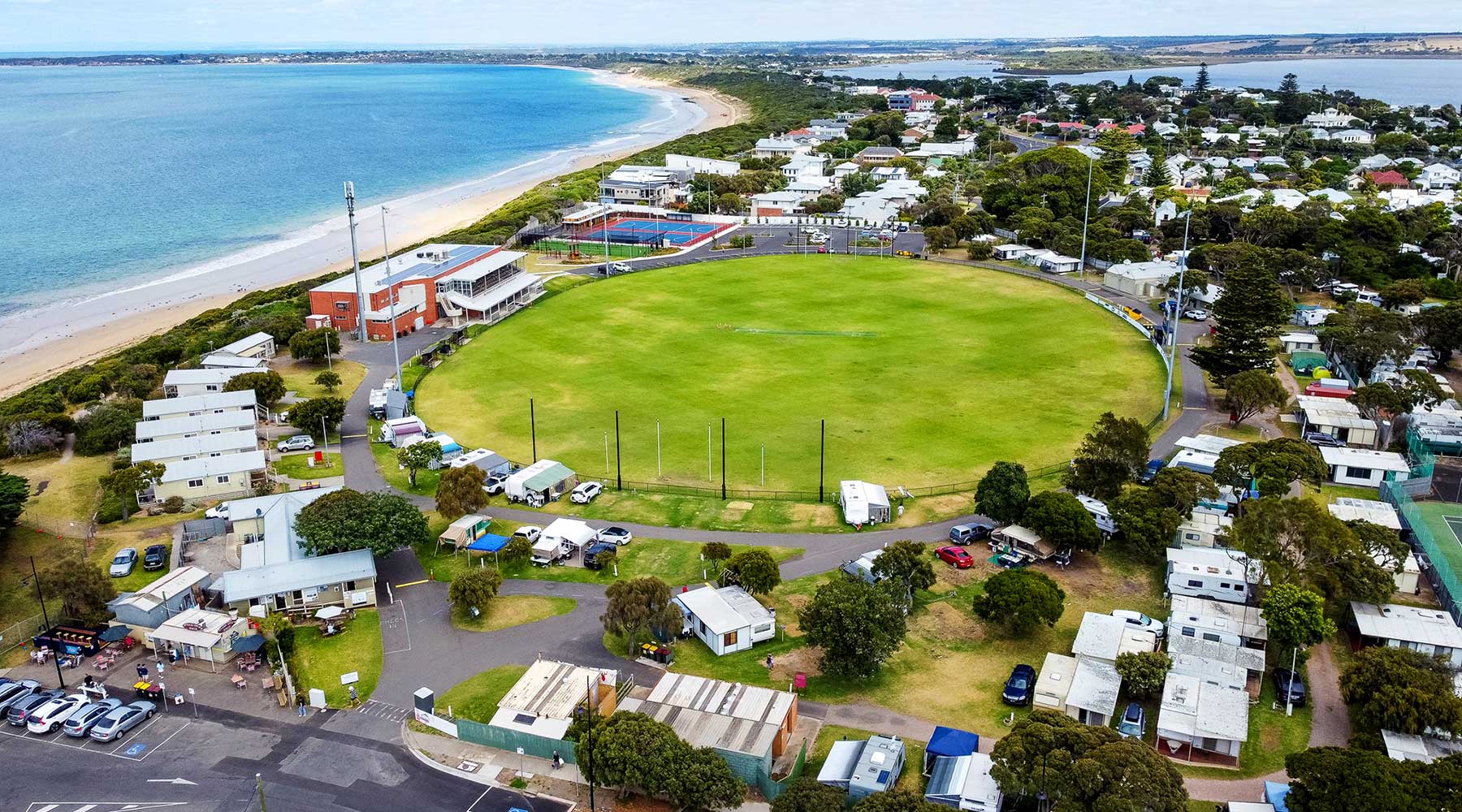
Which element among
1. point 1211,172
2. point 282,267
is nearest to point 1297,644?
point 282,267

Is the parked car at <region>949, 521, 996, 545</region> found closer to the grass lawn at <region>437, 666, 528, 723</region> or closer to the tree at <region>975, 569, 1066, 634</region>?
the tree at <region>975, 569, 1066, 634</region>

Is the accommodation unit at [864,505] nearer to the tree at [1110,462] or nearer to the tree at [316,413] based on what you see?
the tree at [1110,462]

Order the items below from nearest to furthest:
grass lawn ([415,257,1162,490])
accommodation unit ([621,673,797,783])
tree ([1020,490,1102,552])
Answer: accommodation unit ([621,673,797,783]) < tree ([1020,490,1102,552]) < grass lawn ([415,257,1162,490])

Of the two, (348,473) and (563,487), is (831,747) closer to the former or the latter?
(563,487)

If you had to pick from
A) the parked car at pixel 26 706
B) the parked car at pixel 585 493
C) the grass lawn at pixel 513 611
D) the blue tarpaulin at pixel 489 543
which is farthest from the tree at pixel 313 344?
the parked car at pixel 26 706

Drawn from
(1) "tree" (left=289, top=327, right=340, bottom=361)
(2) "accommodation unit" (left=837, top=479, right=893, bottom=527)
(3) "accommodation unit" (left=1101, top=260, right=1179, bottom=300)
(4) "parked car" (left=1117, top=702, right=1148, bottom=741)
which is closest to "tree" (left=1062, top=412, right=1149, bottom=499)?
(2) "accommodation unit" (left=837, top=479, right=893, bottom=527)

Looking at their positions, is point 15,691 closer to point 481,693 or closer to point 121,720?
point 121,720
